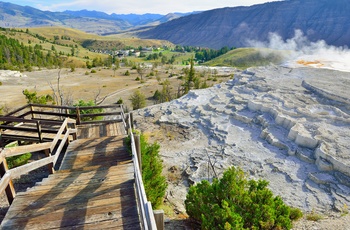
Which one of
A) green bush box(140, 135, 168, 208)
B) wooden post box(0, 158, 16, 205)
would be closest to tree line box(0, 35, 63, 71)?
green bush box(140, 135, 168, 208)

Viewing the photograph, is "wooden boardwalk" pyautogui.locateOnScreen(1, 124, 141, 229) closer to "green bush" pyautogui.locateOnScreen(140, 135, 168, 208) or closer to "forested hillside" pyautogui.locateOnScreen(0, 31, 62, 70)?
"green bush" pyautogui.locateOnScreen(140, 135, 168, 208)

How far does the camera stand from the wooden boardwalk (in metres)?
4.01

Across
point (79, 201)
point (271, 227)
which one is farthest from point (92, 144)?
point (271, 227)

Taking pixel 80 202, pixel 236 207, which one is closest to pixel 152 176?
pixel 236 207

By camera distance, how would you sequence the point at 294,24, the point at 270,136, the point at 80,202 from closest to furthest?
the point at 80,202
the point at 270,136
the point at 294,24

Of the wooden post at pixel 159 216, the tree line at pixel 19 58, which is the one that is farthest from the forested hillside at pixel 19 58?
the wooden post at pixel 159 216

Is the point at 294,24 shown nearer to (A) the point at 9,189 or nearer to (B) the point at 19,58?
(B) the point at 19,58

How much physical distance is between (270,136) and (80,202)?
11279mm

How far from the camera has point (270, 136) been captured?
43.8 ft

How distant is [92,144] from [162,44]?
195594mm

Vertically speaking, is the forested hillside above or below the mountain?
below

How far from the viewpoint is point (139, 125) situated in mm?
17219

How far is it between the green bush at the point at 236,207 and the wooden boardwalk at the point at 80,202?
2.12 meters

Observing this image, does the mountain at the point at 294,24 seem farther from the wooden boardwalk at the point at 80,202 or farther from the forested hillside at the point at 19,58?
the wooden boardwalk at the point at 80,202
